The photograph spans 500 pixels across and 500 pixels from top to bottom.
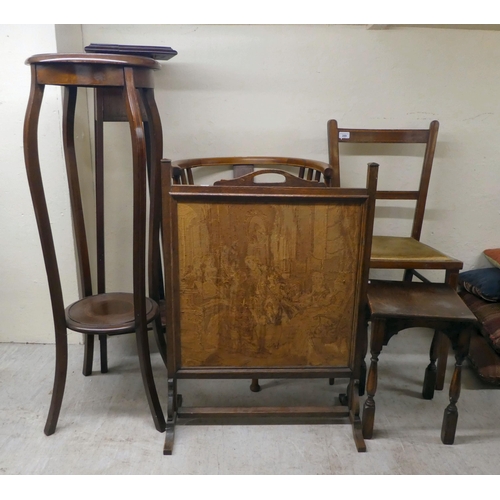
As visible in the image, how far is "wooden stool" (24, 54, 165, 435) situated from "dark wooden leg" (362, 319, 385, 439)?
27.5 inches

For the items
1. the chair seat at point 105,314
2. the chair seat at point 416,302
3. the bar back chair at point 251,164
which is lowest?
the chair seat at point 105,314

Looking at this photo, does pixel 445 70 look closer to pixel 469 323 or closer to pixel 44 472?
pixel 469 323

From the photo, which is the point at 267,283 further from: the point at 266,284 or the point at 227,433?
the point at 227,433

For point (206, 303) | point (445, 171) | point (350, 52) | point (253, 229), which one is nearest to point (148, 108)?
point (253, 229)

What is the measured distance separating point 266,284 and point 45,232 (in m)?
0.72

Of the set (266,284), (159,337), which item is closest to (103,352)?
(159,337)

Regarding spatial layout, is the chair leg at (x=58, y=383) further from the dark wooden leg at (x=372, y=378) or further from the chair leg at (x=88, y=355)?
the dark wooden leg at (x=372, y=378)

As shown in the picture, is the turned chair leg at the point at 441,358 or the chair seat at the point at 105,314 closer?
the chair seat at the point at 105,314

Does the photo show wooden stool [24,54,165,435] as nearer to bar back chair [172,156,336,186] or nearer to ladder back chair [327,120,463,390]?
bar back chair [172,156,336,186]

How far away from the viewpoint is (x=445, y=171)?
7.14ft

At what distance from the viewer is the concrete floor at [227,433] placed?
1.46 metres

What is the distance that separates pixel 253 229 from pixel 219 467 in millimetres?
748

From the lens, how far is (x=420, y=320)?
1473 millimetres

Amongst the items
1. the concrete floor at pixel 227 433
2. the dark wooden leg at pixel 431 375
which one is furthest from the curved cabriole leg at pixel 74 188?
the dark wooden leg at pixel 431 375
